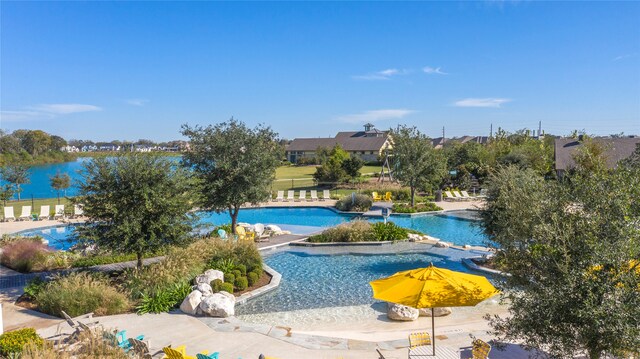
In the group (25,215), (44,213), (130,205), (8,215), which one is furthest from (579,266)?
(8,215)

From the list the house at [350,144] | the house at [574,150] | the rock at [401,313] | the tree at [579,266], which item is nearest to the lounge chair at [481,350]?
the tree at [579,266]

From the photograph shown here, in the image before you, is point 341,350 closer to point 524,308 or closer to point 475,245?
point 524,308

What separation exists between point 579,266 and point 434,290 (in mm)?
2474

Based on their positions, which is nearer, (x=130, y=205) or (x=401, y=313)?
→ (x=401, y=313)

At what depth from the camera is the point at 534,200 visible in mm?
6457

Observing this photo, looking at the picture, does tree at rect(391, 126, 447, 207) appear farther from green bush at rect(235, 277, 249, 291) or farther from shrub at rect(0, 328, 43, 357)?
shrub at rect(0, 328, 43, 357)

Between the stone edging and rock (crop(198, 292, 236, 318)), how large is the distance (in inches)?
48.0

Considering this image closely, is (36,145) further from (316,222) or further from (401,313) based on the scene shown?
(401,313)

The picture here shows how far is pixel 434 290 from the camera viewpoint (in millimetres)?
7480

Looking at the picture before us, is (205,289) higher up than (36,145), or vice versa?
(36,145)

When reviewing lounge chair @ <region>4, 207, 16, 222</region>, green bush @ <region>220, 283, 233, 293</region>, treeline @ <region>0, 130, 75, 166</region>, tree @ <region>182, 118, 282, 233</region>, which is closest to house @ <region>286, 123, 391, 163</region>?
lounge chair @ <region>4, 207, 16, 222</region>

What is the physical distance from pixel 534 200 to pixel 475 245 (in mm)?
14043

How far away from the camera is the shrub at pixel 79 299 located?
1052cm

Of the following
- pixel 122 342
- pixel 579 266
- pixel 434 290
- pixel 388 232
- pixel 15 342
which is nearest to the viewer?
pixel 579 266
